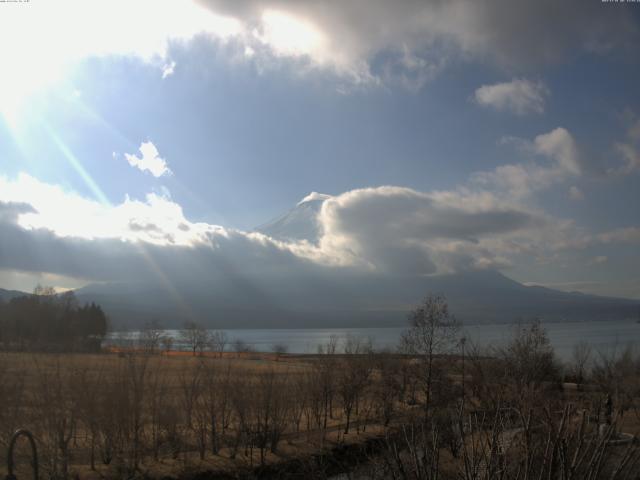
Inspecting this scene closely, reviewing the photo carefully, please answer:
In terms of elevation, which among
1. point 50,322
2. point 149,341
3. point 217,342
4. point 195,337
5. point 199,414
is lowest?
point 217,342

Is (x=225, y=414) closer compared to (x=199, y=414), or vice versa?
(x=199, y=414)

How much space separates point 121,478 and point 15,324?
63.6 metres

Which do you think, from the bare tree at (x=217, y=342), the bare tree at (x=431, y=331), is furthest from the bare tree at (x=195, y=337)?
the bare tree at (x=431, y=331)

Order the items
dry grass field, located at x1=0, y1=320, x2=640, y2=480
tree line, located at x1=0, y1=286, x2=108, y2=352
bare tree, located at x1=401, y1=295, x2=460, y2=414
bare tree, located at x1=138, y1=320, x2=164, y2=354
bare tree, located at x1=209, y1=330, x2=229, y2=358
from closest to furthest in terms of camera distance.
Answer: dry grass field, located at x1=0, y1=320, x2=640, y2=480, bare tree, located at x1=138, y1=320, x2=164, y2=354, bare tree, located at x1=401, y1=295, x2=460, y2=414, tree line, located at x1=0, y1=286, x2=108, y2=352, bare tree, located at x1=209, y1=330, x2=229, y2=358

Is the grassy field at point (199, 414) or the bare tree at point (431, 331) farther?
the bare tree at point (431, 331)

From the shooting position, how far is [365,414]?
3953cm

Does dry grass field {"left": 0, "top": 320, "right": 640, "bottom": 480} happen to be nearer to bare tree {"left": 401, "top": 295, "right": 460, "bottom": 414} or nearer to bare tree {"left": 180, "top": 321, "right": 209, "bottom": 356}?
bare tree {"left": 401, "top": 295, "right": 460, "bottom": 414}

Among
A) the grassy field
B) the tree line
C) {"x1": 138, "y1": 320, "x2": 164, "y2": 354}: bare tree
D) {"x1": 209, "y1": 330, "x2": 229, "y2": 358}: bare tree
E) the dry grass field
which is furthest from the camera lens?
{"x1": 209, "y1": 330, "x2": 229, "y2": 358}: bare tree

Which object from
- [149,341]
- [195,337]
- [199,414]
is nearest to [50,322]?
[195,337]

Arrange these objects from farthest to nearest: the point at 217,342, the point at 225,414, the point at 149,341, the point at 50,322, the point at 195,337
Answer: the point at 217,342 → the point at 195,337 → the point at 50,322 → the point at 149,341 → the point at 225,414

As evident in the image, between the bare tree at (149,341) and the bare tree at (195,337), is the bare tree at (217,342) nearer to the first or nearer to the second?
the bare tree at (195,337)

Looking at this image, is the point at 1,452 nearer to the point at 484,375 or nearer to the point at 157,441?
the point at 157,441

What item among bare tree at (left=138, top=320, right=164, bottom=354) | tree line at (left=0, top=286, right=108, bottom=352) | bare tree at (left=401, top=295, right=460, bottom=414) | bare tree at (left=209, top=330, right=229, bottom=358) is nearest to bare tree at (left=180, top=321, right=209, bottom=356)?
bare tree at (left=209, top=330, right=229, bottom=358)

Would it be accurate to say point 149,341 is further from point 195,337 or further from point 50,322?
Result: point 195,337
